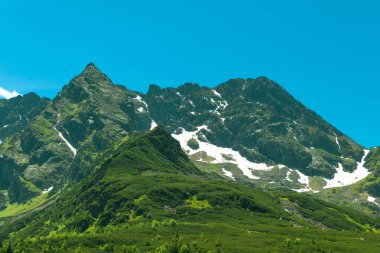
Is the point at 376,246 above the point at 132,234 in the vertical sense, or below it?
above

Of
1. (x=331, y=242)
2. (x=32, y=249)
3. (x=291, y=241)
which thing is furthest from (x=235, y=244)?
(x=32, y=249)

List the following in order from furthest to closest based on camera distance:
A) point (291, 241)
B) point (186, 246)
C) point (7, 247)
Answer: point (291, 241) < point (186, 246) < point (7, 247)

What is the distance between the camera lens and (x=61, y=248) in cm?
16300

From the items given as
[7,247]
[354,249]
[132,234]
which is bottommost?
[7,247]

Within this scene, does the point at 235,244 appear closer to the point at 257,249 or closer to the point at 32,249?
the point at 257,249

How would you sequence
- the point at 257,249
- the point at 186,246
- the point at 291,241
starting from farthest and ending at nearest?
the point at 291,241 < the point at 257,249 < the point at 186,246

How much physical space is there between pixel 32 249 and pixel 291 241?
95.5 m

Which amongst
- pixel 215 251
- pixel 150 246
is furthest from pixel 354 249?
pixel 150 246

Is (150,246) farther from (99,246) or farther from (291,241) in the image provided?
(291,241)

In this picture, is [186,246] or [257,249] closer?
[186,246]

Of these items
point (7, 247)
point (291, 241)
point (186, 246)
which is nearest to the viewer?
point (7, 247)

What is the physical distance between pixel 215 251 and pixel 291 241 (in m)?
38.1

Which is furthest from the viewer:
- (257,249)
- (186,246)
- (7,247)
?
(257,249)

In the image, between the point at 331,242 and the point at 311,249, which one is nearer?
the point at 311,249
